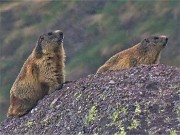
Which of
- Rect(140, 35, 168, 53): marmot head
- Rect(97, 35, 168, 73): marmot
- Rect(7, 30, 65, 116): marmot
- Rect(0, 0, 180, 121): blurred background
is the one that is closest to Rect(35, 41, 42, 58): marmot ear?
Rect(7, 30, 65, 116): marmot

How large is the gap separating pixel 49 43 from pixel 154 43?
324cm

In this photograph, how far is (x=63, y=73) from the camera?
19.6 meters

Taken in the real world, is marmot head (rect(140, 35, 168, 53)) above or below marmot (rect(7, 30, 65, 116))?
above

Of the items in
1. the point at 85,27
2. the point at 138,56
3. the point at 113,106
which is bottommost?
the point at 113,106

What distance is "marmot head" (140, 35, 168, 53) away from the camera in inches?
876

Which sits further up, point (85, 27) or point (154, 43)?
point (85, 27)

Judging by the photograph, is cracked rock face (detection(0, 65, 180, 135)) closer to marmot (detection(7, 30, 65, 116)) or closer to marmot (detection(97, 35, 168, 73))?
marmot (detection(7, 30, 65, 116))

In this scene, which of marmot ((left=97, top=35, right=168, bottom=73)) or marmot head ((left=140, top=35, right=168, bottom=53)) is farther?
marmot head ((left=140, top=35, right=168, bottom=53))

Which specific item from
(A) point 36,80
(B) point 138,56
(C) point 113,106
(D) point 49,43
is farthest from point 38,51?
(C) point 113,106

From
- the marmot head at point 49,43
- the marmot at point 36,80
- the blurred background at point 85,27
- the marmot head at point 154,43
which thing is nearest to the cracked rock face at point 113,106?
the marmot at point 36,80

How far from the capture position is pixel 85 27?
7300 centimetres

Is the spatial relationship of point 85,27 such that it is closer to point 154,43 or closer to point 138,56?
point 154,43

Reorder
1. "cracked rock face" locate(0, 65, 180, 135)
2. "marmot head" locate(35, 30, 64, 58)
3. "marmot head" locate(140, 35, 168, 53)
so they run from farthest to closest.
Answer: "marmot head" locate(140, 35, 168, 53), "marmot head" locate(35, 30, 64, 58), "cracked rock face" locate(0, 65, 180, 135)

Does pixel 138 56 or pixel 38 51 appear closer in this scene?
pixel 38 51
